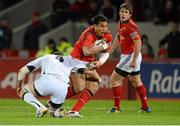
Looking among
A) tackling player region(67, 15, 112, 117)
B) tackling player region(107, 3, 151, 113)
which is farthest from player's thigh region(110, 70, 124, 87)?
tackling player region(67, 15, 112, 117)

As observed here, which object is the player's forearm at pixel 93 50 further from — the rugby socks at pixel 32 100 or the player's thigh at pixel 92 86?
the rugby socks at pixel 32 100

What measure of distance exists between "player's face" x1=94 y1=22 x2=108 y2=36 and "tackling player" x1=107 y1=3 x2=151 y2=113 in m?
1.15

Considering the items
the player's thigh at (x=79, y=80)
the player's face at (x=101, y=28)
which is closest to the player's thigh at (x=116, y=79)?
the player's thigh at (x=79, y=80)

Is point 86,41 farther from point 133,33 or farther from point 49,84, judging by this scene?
point 133,33

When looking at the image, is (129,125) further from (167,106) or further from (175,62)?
(175,62)

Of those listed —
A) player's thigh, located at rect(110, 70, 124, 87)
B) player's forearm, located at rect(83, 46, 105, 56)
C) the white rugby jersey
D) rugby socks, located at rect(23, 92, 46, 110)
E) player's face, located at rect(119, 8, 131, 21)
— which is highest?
player's face, located at rect(119, 8, 131, 21)

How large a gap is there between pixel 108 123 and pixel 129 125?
0.46 m

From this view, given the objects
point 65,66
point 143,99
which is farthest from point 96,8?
point 65,66

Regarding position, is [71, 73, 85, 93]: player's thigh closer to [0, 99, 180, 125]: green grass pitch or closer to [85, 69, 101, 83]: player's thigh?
[85, 69, 101, 83]: player's thigh

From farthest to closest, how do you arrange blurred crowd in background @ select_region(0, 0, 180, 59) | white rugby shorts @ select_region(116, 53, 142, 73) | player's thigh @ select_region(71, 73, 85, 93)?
blurred crowd in background @ select_region(0, 0, 180, 59)
white rugby shorts @ select_region(116, 53, 142, 73)
player's thigh @ select_region(71, 73, 85, 93)

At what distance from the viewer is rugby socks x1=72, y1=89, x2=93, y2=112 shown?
50.6 feet

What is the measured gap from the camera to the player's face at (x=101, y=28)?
15430 mm

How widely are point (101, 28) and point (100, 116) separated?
164cm

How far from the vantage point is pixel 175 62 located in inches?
898
